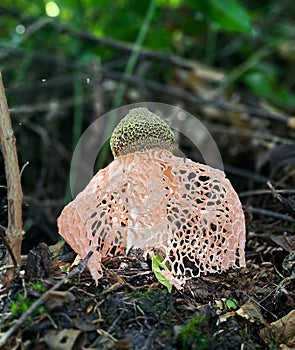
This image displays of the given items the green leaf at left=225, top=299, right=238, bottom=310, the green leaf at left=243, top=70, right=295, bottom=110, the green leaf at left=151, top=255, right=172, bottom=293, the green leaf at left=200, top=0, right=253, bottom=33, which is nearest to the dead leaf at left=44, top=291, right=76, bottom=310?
the green leaf at left=151, top=255, right=172, bottom=293

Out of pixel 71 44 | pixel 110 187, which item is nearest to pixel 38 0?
pixel 71 44

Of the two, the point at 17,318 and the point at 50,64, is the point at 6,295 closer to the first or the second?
the point at 17,318

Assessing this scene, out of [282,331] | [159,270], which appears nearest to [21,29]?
[159,270]

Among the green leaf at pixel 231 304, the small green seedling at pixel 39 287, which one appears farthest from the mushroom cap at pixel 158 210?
the small green seedling at pixel 39 287

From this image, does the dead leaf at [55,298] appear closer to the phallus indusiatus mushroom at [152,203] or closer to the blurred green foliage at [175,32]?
the phallus indusiatus mushroom at [152,203]

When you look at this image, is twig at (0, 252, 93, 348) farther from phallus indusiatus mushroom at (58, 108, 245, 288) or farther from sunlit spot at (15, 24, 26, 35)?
sunlit spot at (15, 24, 26, 35)
